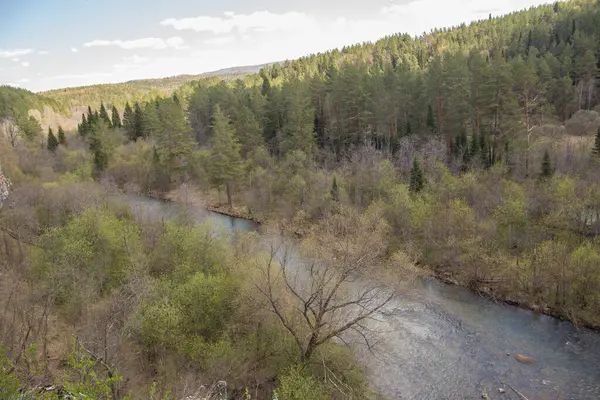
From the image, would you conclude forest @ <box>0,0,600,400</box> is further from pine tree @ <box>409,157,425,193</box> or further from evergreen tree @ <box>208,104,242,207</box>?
evergreen tree @ <box>208,104,242,207</box>

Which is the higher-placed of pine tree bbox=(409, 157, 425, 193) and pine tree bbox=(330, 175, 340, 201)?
pine tree bbox=(409, 157, 425, 193)

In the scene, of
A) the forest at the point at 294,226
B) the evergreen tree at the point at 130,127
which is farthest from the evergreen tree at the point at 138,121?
the forest at the point at 294,226

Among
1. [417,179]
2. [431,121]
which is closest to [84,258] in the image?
[417,179]

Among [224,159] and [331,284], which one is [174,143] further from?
[331,284]

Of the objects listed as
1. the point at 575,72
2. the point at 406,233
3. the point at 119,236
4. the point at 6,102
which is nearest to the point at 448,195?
the point at 406,233

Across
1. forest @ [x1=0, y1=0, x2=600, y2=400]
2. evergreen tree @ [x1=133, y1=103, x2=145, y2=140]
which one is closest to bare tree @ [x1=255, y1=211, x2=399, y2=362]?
forest @ [x1=0, y1=0, x2=600, y2=400]

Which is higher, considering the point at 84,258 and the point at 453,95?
the point at 453,95
